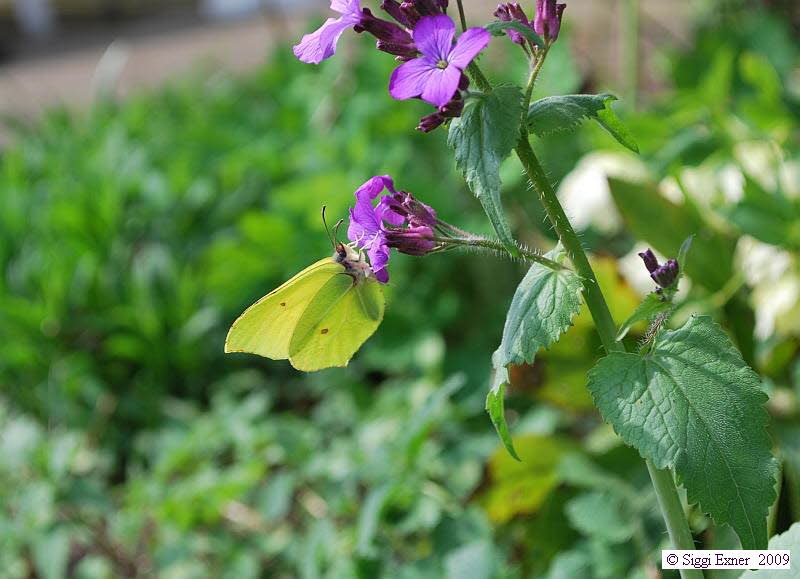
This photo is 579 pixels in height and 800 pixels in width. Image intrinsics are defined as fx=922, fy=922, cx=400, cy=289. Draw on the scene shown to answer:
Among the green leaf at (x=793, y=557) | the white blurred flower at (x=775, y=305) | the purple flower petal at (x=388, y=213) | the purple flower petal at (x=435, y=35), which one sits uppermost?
the purple flower petal at (x=435, y=35)

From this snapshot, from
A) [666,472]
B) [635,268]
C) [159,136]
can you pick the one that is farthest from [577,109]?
[159,136]

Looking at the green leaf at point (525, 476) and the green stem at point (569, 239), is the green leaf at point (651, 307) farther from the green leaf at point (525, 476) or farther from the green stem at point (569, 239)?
the green leaf at point (525, 476)

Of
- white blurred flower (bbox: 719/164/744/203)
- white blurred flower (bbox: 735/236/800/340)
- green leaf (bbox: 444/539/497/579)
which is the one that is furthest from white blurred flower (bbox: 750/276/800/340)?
green leaf (bbox: 444/539/497/579)

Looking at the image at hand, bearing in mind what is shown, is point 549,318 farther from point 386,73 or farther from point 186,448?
point 386,73

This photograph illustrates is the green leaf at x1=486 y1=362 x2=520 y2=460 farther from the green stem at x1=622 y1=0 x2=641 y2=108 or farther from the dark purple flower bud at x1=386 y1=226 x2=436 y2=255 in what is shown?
the green stem at x1=622 y1=0 x2=641 y2=108

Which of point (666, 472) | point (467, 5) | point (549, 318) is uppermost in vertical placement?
point (549, 318)

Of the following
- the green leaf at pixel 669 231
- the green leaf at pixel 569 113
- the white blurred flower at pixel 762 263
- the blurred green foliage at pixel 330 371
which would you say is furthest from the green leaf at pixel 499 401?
the white blurred flower at pixel 762 263
